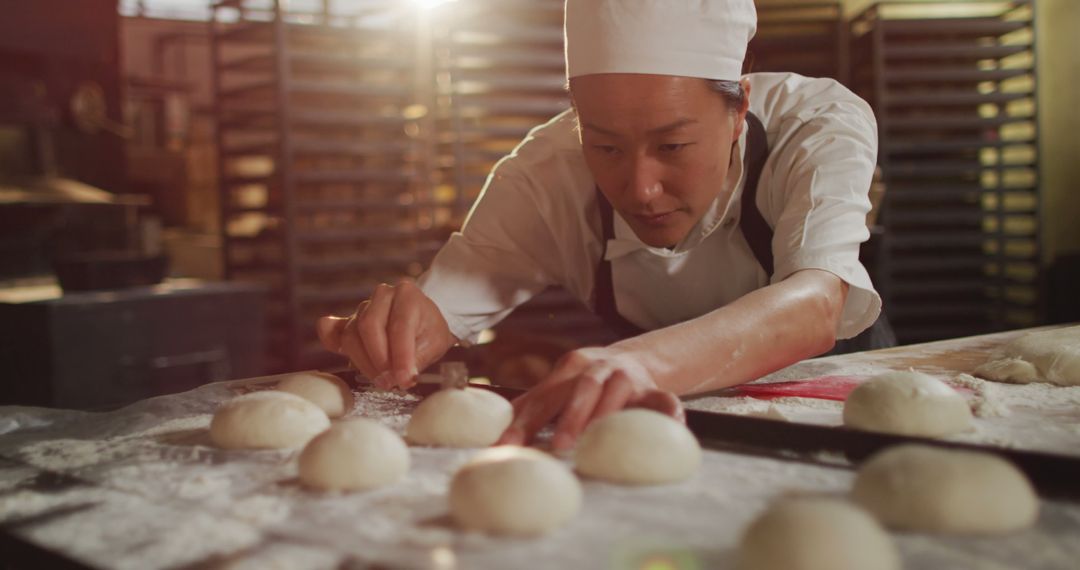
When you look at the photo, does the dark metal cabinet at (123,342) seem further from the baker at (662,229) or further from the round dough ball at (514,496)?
the round dough ball at (514,496)

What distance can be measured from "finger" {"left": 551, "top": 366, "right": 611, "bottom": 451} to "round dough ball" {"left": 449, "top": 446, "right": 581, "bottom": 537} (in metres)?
0.17

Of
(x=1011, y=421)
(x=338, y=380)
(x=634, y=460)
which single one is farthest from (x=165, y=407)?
(x=1011, y=421)

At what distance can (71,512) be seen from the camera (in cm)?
93

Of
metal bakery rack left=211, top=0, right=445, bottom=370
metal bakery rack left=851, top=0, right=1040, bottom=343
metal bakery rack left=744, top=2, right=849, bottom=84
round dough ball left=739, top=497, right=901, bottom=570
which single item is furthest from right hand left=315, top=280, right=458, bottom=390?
metal bakery rack left=744, top=2, right=849, bottom=84

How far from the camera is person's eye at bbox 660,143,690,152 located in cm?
149

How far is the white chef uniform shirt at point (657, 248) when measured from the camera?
1656 mm

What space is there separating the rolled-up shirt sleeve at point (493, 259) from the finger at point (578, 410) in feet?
2.52

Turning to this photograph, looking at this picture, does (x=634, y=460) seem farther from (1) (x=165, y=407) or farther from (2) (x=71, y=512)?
(1) (x=165, y=407)

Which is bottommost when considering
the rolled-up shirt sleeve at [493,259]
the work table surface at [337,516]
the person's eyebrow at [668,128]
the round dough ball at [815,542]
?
the work table surface at [337,516]

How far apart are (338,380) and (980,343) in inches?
55.7

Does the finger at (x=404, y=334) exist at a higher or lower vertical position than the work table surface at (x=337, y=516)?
higher

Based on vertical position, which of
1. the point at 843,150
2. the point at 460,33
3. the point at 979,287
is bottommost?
the point at 979,287

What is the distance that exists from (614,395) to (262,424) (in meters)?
0.48

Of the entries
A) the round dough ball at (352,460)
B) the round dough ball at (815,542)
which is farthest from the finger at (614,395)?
the round dough ball at (815,542)
